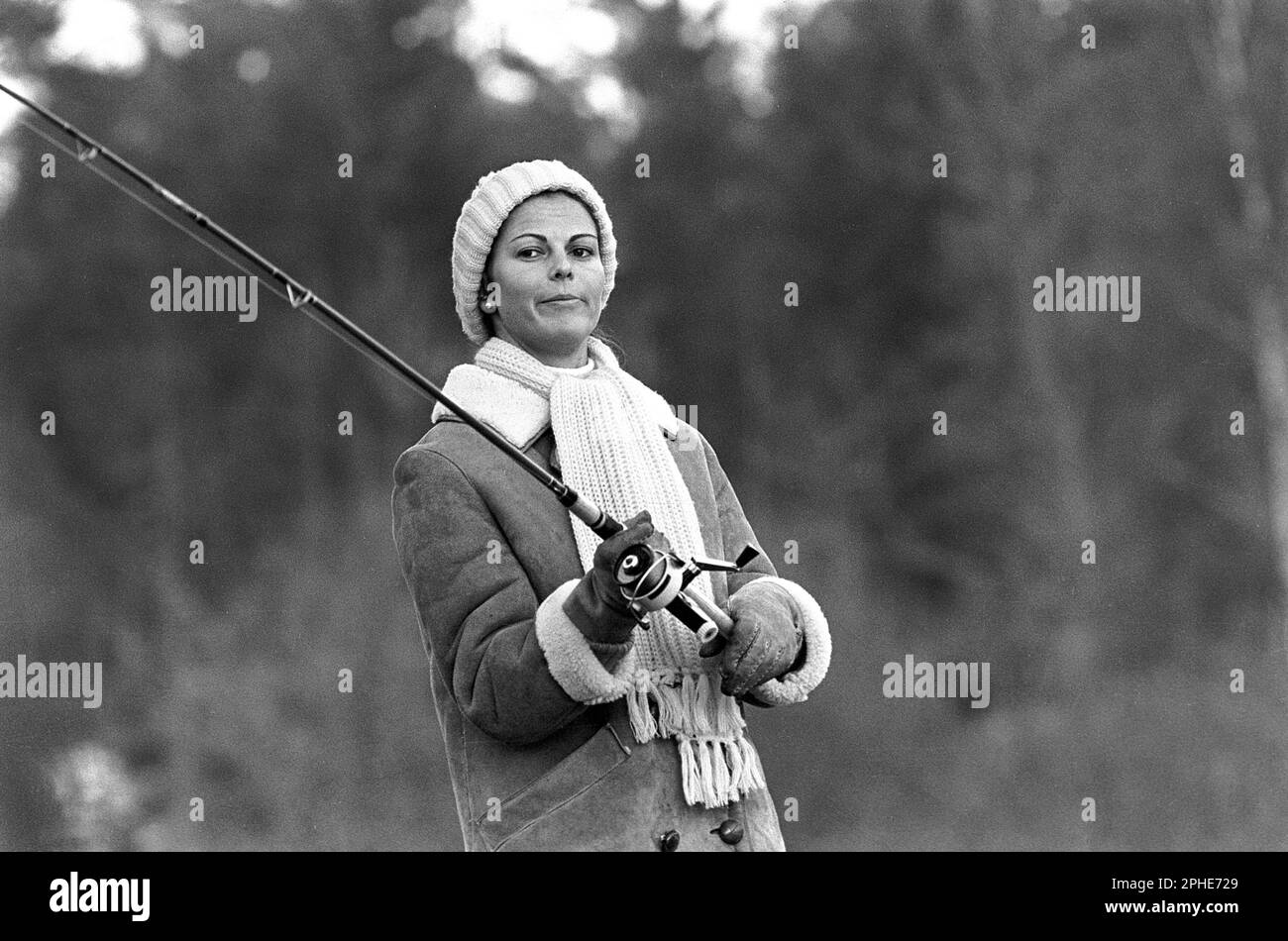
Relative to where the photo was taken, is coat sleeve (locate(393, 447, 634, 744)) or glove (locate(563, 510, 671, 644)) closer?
glove (locate(563, 510, 671, 644))

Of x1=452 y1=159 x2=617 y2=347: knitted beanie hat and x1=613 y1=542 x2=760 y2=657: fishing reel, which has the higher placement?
x1=452 y1=159 x2=617 y2=347: knitted beanie hat

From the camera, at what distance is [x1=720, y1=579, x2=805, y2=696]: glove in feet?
7.79

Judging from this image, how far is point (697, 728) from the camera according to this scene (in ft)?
8.25

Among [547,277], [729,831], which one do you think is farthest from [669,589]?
[547,277]

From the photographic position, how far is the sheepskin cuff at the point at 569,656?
2.34 metres

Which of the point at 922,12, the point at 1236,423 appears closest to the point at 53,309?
the point at 922,12

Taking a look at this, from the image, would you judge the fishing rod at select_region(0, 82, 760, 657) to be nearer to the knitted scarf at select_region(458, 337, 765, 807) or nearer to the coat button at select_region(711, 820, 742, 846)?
the knitted scarf at select_region(458, 337, 765, 807)

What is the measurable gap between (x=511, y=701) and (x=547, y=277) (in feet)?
1.84

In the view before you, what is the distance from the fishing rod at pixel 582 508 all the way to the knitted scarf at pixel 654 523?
0.10 m

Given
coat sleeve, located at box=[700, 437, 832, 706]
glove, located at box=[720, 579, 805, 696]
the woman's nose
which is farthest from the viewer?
the woman's nose

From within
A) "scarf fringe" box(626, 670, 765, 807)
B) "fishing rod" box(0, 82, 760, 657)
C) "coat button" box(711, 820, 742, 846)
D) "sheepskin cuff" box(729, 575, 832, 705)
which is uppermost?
"fishing rod" box(0, 82, 760, 657)

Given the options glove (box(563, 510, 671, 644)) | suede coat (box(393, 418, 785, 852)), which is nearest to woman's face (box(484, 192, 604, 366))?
suede coat (box(393, 418, 785, 852))

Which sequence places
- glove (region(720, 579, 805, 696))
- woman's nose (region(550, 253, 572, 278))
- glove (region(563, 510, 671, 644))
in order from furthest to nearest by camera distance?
woman's nose (region(550, 253, 572, 278)) → glove (region(720, 579, 805, 696)) → glove (region(563, 510, 671, 644))

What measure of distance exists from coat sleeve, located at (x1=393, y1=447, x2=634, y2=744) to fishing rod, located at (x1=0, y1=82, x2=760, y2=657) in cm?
10
